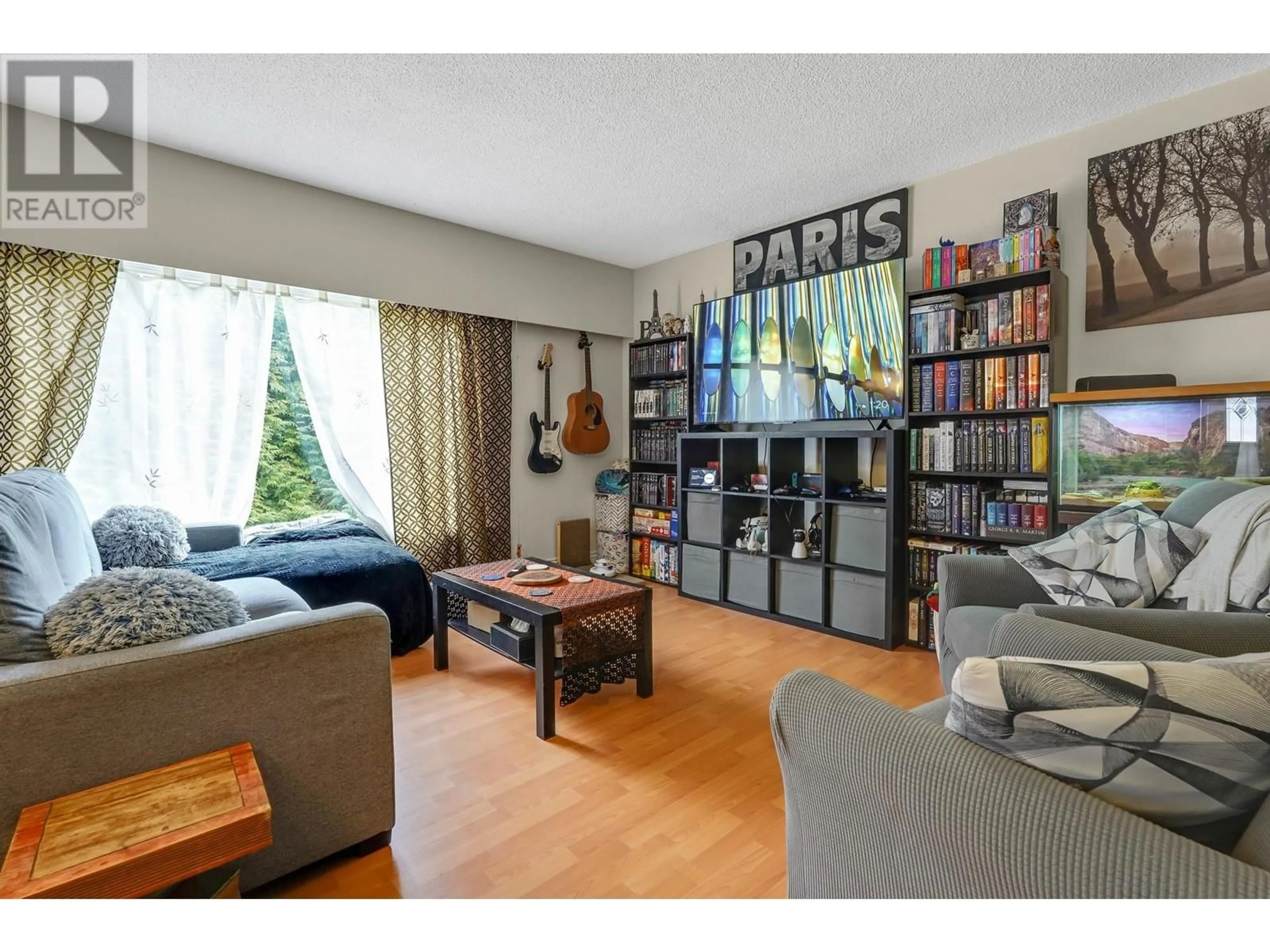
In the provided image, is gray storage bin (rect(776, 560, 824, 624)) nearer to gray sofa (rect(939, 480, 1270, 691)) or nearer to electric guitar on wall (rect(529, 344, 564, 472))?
gray sofa (rect(939, 480, 1270, 691))

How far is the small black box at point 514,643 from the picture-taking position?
234 cm

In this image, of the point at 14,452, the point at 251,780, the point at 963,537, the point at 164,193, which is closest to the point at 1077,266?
the point at 963,537

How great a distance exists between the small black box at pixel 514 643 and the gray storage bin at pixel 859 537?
1.82 meters

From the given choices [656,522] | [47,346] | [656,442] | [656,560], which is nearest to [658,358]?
[656,442]

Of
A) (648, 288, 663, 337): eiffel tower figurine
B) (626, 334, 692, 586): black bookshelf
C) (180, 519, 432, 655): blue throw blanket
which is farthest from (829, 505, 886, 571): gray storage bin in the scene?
(180, 519, 432, 655): blue throw blanket

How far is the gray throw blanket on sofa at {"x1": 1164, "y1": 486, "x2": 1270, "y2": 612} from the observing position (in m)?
1.67

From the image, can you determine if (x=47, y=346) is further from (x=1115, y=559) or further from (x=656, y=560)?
(x=1115, y=559)

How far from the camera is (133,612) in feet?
4.25

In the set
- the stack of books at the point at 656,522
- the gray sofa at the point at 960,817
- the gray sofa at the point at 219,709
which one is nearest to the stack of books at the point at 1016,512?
the gray sofa at the point at 960,817

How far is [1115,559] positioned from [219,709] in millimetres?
2539

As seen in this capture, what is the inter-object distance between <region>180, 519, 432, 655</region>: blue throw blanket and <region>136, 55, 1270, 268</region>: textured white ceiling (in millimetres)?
1921

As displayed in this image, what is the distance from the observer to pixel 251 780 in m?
1.17
